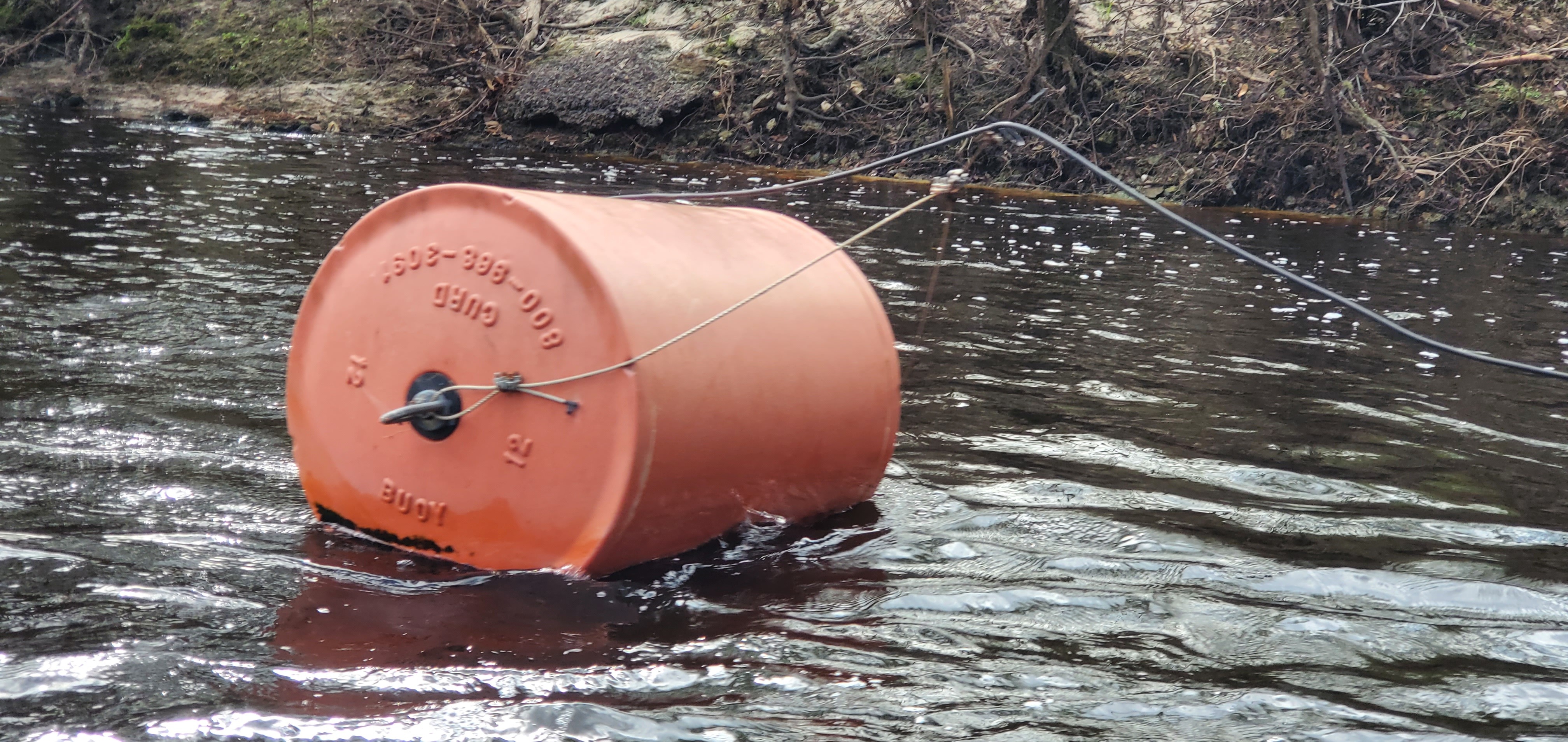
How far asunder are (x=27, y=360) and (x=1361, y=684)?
15.4ft

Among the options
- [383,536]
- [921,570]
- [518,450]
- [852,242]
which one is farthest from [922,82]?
[518,450]

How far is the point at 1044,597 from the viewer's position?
10.3 feet

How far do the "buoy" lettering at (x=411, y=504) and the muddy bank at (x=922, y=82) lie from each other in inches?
502

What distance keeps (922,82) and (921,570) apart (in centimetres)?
1486

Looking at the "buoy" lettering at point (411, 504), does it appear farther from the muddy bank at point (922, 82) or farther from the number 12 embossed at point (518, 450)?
the muddy bank at point (922, 82)

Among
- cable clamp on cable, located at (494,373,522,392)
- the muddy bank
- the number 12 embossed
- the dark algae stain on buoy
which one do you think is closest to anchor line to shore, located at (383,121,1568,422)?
cable clamp on cable, located at (494,373,522,392)

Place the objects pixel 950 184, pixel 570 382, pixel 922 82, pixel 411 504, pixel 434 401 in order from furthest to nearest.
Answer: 1. pixel 922 82
2. pixel 950 184
3. pixel 411 504
4. pixel 434 401
5. pixel 570 382

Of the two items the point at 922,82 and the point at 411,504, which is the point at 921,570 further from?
the point at 922,82

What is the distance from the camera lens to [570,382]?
3.08 metres

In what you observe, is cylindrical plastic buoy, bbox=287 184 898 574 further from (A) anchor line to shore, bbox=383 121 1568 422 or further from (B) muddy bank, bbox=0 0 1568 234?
(B) muddy bank, bbox=0 0 1568 234

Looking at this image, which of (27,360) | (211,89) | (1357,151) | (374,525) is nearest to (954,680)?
(374,525)

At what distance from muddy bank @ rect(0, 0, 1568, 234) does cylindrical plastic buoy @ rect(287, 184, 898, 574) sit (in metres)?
12.1

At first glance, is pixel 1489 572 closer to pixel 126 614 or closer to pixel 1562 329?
pixel 126 614

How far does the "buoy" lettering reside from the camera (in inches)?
129
